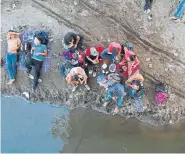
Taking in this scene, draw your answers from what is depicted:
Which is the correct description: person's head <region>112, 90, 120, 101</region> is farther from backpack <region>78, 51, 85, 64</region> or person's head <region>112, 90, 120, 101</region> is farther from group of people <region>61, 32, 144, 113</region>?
backpack <region>78, 51, 85, 64</region>

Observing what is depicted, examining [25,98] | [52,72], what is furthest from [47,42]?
[25,98]

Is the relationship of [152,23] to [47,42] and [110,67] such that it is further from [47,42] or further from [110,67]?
[47,42]

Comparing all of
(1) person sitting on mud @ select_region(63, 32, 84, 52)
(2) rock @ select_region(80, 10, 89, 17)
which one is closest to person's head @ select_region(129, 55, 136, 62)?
(1) person sitting on mud @ select_region(63, 32, 84, 52)

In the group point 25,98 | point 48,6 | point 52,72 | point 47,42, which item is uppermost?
point 48,6

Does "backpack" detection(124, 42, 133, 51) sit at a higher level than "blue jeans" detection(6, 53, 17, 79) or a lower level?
higher

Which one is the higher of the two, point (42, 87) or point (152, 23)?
point (152, 23)

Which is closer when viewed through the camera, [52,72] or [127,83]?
[127,83]

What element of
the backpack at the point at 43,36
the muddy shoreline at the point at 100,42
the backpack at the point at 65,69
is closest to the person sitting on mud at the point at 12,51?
the muddy shoreline at the point at 100,42
